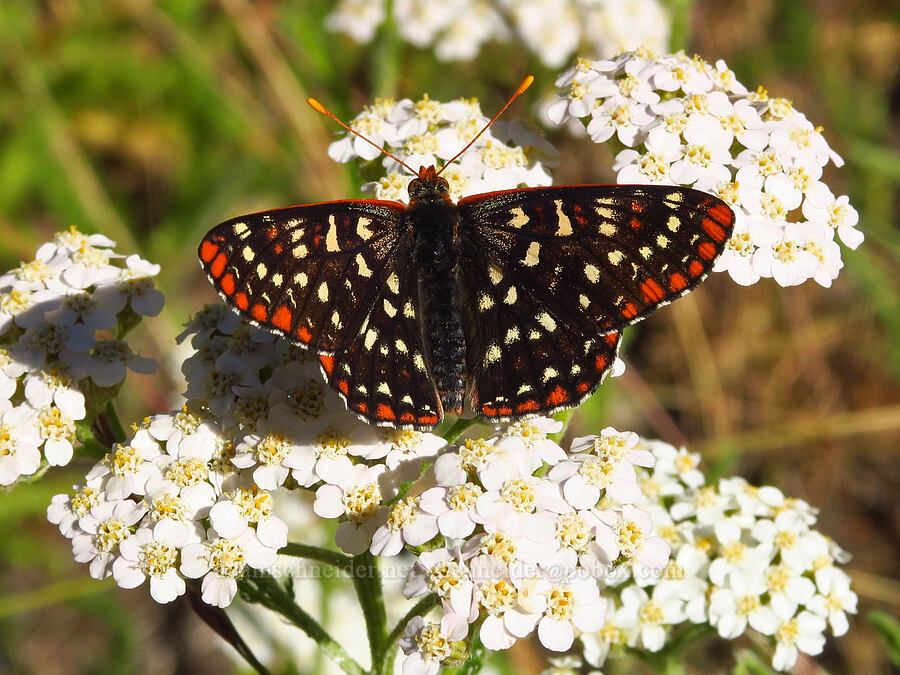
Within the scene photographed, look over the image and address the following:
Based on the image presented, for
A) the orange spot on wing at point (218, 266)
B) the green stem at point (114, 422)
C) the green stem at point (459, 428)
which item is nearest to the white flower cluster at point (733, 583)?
the green stem at point (459, 428)

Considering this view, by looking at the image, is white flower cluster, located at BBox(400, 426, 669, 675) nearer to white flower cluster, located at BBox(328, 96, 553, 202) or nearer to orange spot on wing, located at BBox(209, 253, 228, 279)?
orange spot on wing, located at BBox(209, 253, 228, 279)

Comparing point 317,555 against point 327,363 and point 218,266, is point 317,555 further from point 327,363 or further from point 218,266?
point 218,266

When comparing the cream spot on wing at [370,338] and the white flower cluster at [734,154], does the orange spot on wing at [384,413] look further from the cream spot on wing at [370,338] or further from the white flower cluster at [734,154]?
the white flower cluster at [734,154]

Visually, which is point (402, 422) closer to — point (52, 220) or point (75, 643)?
point (75, 643)

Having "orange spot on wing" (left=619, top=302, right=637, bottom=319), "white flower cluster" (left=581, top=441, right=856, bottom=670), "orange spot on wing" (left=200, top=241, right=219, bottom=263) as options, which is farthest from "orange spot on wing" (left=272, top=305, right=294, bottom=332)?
"white flower cluster" (left=581, top=441, right=856, bottom=670)

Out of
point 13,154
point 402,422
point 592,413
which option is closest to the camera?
point 402,422

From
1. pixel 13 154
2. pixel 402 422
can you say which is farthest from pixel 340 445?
pixel 13 154
